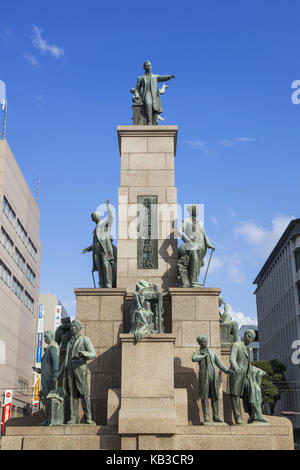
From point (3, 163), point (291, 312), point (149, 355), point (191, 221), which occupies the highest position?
point (3, 163)

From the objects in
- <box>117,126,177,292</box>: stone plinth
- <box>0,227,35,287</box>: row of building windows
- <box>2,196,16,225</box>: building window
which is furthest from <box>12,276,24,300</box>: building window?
<box>117,126,177,292</box>: stone plinth

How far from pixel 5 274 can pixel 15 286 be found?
5.03 m

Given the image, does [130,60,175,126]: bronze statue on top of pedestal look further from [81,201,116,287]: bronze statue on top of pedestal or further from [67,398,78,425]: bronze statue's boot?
[67,398,78,425]: bronze statue's boot

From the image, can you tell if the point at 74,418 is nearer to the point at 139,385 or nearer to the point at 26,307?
the point at 139,385

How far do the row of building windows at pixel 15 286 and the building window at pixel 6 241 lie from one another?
2.24 metres

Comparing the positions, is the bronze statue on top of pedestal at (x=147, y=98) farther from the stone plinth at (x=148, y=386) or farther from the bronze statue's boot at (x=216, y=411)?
the bronze statue's boot at (x=216, y=411)

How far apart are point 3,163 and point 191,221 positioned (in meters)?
43.6

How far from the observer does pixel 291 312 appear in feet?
212

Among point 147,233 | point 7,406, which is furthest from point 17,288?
point 147,233

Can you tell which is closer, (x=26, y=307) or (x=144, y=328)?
(x=144, y=328)

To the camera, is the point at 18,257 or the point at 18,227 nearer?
the point at 18,227

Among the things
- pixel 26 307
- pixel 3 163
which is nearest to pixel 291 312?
pixel 26 307

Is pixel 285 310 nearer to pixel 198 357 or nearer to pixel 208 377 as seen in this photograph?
pixel 208 377

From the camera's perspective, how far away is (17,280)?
63.1 meters
